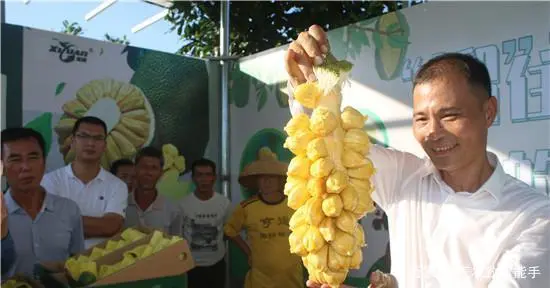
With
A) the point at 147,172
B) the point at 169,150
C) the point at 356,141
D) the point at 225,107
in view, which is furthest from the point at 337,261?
the point at 225,107

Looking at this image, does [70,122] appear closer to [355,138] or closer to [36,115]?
[36,115]

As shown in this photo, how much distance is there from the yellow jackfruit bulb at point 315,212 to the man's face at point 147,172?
4843 mm

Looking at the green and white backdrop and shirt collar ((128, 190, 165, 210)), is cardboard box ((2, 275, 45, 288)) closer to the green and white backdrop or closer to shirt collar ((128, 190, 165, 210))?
the green and white backdrop

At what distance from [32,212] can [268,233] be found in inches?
89.0

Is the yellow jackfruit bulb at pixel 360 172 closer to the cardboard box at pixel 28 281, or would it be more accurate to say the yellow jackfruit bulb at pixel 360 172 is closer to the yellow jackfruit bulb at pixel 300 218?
the yellow jackfruit bulb at pixel 300 218

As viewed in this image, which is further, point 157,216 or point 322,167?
point 157,216

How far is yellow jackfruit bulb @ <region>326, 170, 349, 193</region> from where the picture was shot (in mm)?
1621

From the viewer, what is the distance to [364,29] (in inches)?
210

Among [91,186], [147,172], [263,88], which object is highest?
[263,88]

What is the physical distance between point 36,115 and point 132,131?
3.87ft

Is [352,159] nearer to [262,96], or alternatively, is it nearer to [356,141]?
[356,141]

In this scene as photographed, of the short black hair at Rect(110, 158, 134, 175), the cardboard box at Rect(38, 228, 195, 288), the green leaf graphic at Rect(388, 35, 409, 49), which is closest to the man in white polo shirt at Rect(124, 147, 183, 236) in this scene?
the short black hair at Rect(110, 158, 134, 175)

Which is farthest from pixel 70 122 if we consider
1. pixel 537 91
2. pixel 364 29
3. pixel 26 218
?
pixel 537 91

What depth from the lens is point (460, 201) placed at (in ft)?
6.31
